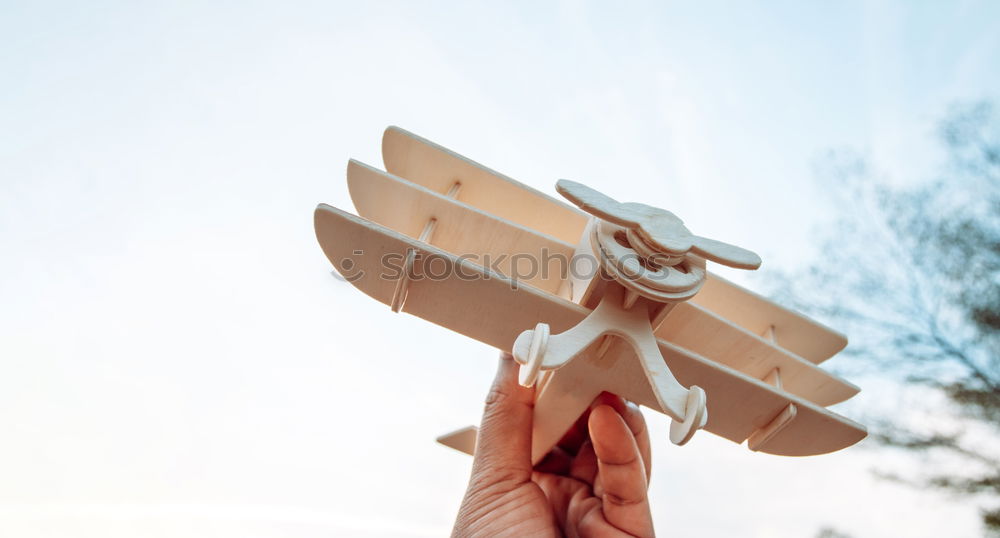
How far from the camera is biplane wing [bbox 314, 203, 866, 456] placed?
1.05m

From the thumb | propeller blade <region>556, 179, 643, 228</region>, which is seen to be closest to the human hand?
the thumb

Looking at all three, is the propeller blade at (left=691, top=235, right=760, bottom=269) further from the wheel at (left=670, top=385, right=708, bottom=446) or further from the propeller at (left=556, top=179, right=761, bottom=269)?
the wheel at (left=670, top=385, right=708, bottom=446)

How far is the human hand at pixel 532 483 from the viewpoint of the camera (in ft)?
4.15

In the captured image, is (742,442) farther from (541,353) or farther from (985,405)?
Answer: (985,405)

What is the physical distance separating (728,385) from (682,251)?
1.16ft

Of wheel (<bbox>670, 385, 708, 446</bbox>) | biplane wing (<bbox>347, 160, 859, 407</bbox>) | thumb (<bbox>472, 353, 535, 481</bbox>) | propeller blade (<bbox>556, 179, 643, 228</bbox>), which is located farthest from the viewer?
thumb (<bbox>472, 353, 535, 481</bbox>)

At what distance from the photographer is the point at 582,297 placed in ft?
3.75

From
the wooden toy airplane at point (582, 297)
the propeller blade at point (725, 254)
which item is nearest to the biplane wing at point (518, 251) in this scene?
the wooden toy airplane at point (582, 297)

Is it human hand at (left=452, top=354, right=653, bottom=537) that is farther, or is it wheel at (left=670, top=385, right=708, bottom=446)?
human hand at (left=452, top=354, right=653, bottom=537)

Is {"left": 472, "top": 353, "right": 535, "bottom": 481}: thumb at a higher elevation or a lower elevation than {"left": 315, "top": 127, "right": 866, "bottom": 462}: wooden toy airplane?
lower

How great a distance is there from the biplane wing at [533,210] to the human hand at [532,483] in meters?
0.39

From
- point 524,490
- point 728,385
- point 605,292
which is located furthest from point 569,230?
point 524,490

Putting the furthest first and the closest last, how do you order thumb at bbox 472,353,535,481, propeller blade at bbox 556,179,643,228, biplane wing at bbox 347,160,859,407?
1. thumb at bbox 472,353,535,481
2. biplane wing at bbox 347,160,859,407
3. propeller blade at bbox 556,179,643,228

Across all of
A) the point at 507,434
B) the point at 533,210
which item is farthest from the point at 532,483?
the point at 533,210
